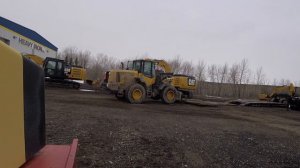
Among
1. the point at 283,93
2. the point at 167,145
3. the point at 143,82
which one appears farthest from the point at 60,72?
the point at 167,145

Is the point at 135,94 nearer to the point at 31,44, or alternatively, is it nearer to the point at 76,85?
the point at 76,85

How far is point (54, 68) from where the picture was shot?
30156mm

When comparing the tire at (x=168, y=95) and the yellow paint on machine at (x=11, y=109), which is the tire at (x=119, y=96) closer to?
the tire at (x=168, y=95)

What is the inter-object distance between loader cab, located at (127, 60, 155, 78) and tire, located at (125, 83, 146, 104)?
136 centimetres

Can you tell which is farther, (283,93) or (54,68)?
(54,68)

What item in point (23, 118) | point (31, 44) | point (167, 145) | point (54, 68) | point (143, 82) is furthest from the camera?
point (31, 44)

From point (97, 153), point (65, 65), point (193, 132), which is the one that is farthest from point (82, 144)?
point (65, 65)

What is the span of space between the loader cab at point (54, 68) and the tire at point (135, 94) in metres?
13.7

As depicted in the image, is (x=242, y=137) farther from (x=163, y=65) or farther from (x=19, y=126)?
(x=163, y=65)

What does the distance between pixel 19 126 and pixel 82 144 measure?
14.9 ft

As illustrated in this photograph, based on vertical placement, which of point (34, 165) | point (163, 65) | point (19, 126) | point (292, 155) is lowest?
point (292, 155)

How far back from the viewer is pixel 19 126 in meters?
2.31

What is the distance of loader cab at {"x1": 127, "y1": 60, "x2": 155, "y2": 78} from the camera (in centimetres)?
1992

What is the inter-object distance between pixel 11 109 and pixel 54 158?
0.64 metres
